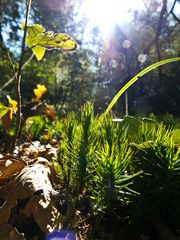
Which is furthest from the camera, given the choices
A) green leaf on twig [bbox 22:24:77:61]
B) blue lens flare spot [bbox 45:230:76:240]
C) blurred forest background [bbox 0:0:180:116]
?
blurred forest background [bbox 0:0:180:116]

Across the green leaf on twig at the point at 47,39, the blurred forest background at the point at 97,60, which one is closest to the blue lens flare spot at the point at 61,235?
the green leaf on twig at the point at 47,39

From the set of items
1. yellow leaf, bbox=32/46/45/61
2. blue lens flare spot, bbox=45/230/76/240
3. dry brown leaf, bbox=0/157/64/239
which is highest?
yellow leaf, bbox=32/46/45/61

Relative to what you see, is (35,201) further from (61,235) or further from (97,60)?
(97,60)

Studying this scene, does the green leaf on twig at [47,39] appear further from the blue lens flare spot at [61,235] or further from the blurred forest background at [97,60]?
the blurred forest background at [97,60]

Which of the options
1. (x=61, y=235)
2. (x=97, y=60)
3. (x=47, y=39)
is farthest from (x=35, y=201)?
(x=97, y=60)

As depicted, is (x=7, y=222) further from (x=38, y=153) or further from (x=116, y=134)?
(x=38, y=153)

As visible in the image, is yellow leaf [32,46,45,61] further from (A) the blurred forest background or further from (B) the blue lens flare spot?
(A) the blurred forest background

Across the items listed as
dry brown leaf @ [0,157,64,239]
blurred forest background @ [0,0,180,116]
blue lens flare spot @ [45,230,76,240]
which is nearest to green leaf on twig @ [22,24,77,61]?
dry brown leaf @ [0,157,64,239]

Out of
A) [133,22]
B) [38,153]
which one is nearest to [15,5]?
[133,22]
